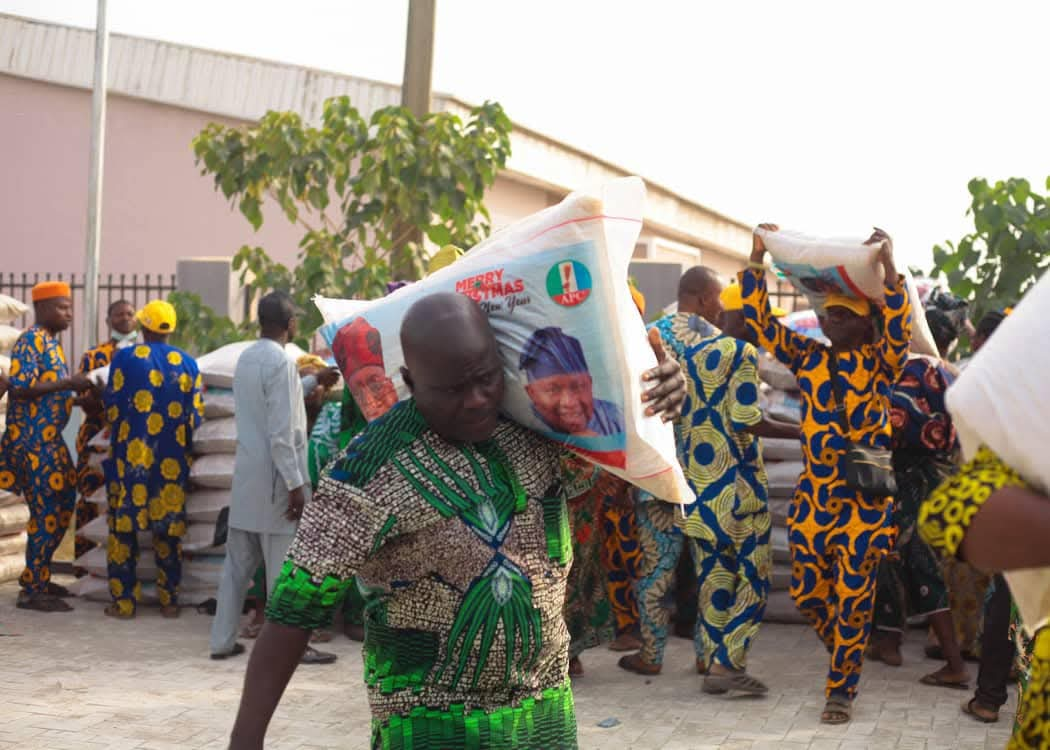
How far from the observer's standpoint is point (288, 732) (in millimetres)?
6152

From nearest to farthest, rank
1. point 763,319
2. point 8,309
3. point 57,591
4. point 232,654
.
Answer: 1. point 763,319
2. point 232,654
3. point 57,591
4. point 8,309

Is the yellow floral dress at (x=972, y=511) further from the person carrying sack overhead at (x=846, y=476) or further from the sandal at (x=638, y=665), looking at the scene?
the sandal at (x=638, y=665)

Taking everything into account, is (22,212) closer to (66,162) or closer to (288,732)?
(66,162)

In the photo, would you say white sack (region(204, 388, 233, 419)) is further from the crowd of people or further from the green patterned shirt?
the green patterned shirt

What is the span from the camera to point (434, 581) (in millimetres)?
2668

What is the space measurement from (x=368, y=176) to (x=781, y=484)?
4073 millimetres

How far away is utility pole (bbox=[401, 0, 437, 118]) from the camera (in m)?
10.9

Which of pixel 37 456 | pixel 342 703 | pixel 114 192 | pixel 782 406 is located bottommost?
pixel 342 703

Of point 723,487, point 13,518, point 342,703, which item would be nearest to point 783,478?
point 723,487

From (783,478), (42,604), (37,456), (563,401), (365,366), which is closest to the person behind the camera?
(563,401)

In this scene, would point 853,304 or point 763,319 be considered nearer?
point 853,304

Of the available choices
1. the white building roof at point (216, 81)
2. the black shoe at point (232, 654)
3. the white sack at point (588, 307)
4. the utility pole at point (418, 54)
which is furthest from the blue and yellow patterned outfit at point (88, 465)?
the white sack at point (588, 307)

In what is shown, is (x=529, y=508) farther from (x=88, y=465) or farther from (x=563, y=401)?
(x=88, y=465)

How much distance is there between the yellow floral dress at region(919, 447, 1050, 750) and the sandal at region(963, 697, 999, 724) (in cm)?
442
